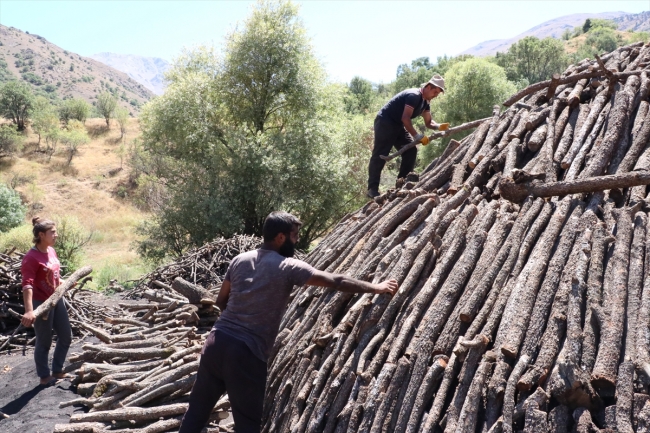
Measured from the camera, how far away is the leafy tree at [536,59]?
46.1 meters

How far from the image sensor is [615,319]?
332 cm

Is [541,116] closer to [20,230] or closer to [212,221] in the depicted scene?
[212,221]

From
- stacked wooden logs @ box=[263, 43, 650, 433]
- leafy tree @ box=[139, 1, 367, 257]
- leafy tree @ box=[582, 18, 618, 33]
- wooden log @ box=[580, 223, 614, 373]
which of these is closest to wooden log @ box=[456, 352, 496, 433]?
stacked wooden logs @ box=[263, 43, 650, 433]

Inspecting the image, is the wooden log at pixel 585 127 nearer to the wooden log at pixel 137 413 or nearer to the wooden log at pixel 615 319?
the wooden log at pixel 615 319

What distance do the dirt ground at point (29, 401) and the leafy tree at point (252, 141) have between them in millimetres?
11602

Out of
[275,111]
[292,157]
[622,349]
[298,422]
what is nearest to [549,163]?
[622,349]

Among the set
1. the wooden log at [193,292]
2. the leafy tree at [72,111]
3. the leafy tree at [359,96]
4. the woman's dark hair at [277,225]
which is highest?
the leafy tree at [72,111]

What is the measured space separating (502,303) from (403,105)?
446 centimetres

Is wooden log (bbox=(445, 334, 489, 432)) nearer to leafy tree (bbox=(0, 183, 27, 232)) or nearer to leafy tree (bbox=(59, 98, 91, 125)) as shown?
leafy tree (bbox=(0, 183, 27, 232))

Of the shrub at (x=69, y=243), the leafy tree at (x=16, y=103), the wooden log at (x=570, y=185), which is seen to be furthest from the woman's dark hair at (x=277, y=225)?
the leafy tree at (x=16, y=103)

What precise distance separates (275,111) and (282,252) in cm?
1723

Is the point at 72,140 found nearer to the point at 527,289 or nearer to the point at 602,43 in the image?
the point at 527,289

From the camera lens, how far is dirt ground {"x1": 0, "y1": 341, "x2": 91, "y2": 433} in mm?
5621

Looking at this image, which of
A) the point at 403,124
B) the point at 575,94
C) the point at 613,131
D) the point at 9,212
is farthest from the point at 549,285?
the point at 9,212
